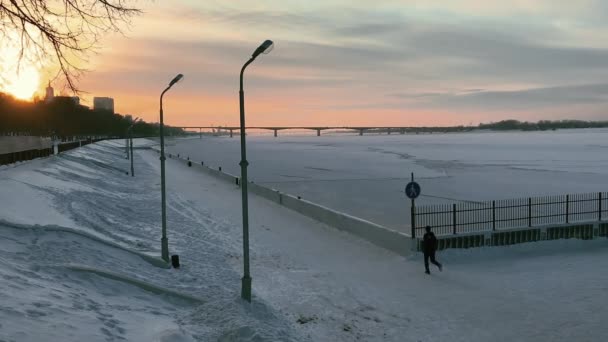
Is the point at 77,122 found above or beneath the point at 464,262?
above

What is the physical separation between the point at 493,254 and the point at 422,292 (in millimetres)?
5143

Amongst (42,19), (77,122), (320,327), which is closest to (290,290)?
(320,327)

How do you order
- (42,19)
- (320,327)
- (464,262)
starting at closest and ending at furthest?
(42,19) < (320,327) < (464,262)

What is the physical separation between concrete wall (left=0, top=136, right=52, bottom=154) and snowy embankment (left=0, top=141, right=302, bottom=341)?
18634 mm

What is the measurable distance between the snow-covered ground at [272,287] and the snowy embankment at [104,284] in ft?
0.14

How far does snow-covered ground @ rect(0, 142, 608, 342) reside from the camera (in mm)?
9805

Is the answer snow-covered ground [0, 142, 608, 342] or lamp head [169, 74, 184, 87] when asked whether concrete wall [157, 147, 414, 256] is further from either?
lamp head [169, 74, 184, 87]

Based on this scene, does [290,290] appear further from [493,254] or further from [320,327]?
[493,254]

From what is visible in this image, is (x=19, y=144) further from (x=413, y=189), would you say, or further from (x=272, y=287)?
(x=413, y=189)

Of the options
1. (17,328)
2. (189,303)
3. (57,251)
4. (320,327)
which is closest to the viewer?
(17,328)

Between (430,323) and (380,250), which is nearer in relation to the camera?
(430,323)

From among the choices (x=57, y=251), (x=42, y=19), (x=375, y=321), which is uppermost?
(x=42, y=19)

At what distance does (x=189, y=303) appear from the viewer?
12172 mm

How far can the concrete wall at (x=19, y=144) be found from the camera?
3696cm
